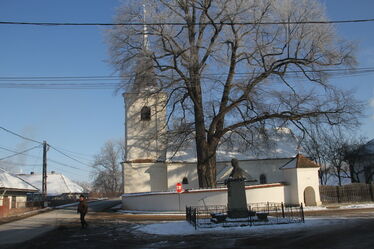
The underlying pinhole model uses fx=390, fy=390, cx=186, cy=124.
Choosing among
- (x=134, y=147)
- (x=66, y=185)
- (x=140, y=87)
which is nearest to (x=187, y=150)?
(x=134, y=147)

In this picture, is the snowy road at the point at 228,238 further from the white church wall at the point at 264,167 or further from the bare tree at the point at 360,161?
the bare tree at the point at 360,161

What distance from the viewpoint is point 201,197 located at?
98.4 feet

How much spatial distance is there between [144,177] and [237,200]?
76.9 feet

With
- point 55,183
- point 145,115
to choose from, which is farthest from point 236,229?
point 55,183

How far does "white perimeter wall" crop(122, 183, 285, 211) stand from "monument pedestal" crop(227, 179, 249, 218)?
415 inches

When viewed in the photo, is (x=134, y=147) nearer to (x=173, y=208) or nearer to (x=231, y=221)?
(x=173, y=208)

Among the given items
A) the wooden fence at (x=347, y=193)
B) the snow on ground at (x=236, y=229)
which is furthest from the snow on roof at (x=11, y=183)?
the wooden fence at (x=347, y=193)

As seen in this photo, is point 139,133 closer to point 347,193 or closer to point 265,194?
point 265,194

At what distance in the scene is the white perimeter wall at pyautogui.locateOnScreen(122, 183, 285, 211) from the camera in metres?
29.7

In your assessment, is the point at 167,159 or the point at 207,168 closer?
the point at 207,168

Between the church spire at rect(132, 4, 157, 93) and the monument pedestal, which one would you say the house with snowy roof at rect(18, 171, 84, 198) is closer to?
the church spire at rect(132, 4, 157, 93)

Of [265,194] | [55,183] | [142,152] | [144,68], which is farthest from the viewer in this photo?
[55,183]

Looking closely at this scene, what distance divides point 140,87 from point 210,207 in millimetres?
10430

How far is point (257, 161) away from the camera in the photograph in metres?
41.4
